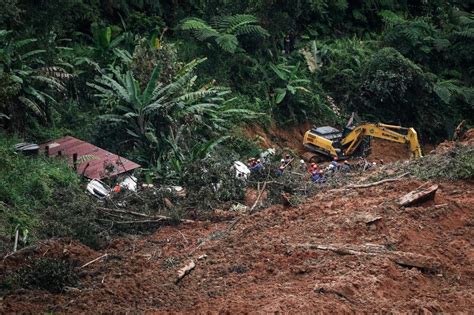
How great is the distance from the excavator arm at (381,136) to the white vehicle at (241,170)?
12.0ft

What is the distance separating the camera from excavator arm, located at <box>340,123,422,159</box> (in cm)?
1842

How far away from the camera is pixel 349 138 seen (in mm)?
20266

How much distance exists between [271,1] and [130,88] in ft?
23.4

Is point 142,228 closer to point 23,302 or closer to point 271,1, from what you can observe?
point 23,302

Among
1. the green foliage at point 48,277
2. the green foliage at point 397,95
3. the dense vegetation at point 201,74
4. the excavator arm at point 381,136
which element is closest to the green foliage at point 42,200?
the dense vegetation at point 201,74

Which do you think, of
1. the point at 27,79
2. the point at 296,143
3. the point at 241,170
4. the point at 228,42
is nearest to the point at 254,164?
the point at 241,170

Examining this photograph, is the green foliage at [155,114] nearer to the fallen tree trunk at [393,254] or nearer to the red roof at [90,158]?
the red roof at [90,158]

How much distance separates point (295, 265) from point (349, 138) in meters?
10.6

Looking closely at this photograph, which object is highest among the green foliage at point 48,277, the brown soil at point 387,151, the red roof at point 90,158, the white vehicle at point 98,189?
the green foliage at point 48,277

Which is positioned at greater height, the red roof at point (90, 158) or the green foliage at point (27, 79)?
the green foliage at point (27, 79)

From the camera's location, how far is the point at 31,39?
1683cm

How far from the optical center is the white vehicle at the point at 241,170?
51.6ft

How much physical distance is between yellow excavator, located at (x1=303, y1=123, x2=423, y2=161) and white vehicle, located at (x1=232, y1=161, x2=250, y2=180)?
3695 mm

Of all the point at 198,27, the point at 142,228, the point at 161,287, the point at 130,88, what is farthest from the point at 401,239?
the point at 198,27
